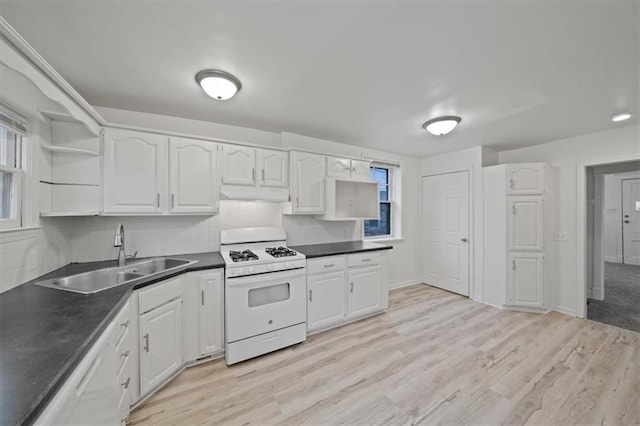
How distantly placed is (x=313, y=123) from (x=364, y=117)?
602 mm

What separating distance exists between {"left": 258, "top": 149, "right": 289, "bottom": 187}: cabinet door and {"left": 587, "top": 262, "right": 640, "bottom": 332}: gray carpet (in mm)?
4432

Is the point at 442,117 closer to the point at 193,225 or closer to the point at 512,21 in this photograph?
the point at 512,21

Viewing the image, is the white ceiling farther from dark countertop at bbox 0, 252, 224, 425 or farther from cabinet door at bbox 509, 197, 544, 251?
dark countertop at bbox 0, 252, 224, 425

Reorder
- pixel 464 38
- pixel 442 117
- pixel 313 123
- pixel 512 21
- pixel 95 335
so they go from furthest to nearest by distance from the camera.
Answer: pixel 313 123 < pixel 442 117 < pixel 464 38 < pixel 512 21 < pixel 95 335

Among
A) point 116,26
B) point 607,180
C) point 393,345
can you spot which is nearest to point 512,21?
point 116,26

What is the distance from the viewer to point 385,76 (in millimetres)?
1918

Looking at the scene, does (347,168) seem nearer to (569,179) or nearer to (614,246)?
(569,179)

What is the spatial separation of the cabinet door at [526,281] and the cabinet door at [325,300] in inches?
98.2

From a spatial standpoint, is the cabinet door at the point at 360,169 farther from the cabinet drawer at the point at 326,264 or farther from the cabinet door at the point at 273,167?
the cabinet drawer at the point at 326,264

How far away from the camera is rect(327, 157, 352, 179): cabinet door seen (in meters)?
3.27

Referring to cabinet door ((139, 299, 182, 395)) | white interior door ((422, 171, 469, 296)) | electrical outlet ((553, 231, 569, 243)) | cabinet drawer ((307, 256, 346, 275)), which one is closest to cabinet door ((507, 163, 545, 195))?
white interior door ((422, 171, 469, 296))

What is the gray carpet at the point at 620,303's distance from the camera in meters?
3.15

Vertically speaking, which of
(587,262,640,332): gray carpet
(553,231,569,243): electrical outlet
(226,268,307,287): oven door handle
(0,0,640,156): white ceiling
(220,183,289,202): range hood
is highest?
(0,0,640,156): white ceiling

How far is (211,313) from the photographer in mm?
2223
